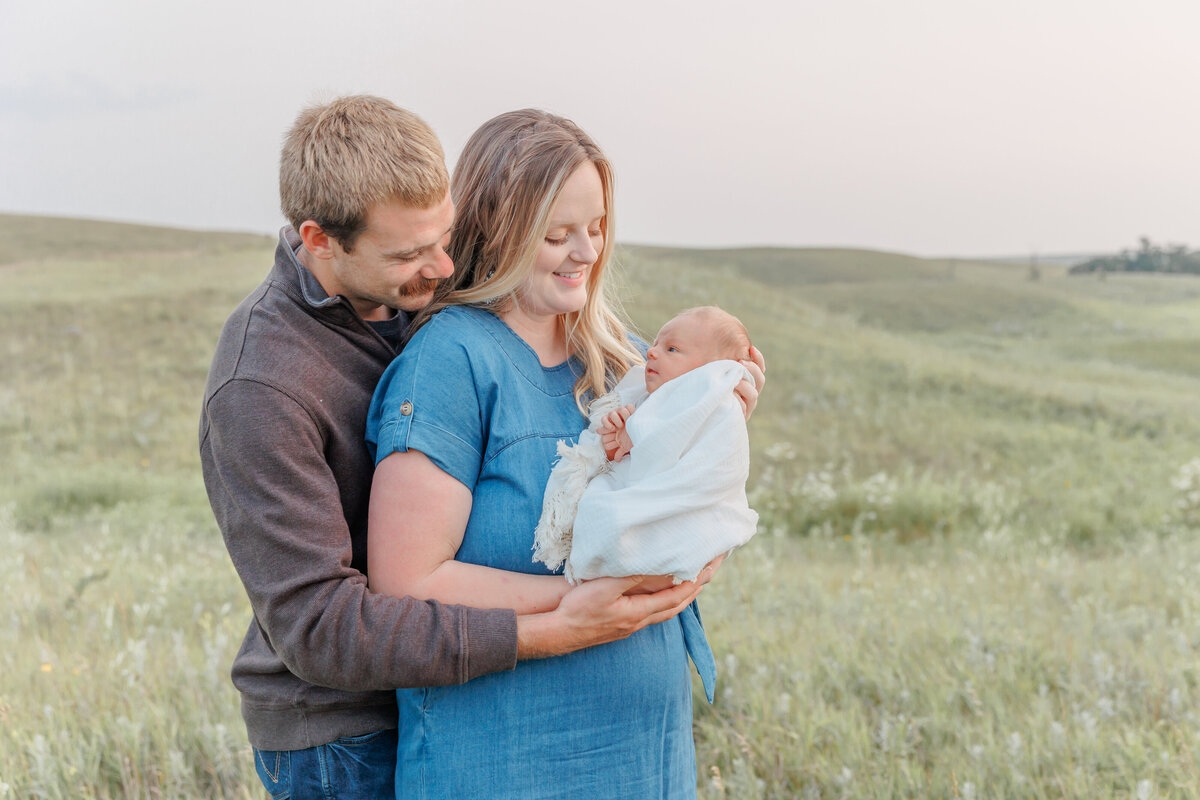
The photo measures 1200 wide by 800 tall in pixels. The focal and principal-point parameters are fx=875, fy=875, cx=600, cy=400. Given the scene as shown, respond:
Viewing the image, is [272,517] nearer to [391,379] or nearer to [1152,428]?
[391,379]

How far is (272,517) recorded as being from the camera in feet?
6.45

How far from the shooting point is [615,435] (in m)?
2.30

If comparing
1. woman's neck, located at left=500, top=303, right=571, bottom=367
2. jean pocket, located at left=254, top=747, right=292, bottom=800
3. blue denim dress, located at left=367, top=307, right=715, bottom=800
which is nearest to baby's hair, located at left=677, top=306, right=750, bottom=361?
woman's neck, located at left=500, top=303, right=571, bottom=367

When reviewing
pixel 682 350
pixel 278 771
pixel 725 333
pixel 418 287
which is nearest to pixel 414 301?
pixel 418 287

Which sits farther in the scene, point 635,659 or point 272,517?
point 635,659

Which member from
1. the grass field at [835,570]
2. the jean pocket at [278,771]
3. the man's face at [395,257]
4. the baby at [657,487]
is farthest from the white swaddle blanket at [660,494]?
the grass field at [835,570]

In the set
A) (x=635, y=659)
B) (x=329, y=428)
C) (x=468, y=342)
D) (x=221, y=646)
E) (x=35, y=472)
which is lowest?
(x=35, y=472)

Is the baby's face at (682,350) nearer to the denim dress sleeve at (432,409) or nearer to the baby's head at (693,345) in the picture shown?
the baby's head at (693,345)

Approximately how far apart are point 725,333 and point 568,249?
51 centimetres

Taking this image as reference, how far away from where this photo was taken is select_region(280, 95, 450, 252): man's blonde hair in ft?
6.84

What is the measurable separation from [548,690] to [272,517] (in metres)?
0.83

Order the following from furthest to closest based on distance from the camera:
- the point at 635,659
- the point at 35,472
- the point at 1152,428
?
the point at 1152,428 < the point at 35,472 < the point at 635,659

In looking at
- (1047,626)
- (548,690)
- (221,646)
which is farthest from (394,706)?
(1047,626)

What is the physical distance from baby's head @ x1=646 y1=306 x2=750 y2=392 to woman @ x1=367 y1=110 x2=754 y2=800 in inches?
8.0
